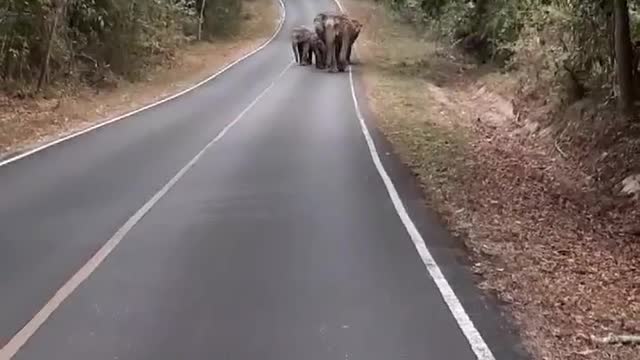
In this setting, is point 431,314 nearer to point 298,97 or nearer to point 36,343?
point 36,343

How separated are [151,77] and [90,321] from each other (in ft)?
96.7

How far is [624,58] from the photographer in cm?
1741

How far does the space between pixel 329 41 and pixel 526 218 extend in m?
26.5

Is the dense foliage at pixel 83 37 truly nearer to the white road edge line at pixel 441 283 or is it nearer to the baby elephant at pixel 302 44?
the baby elephant at pixel 302 44

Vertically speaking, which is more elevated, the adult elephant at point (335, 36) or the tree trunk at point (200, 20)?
the adult elephant at point (335, 36)

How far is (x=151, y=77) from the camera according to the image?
3562 centimetres

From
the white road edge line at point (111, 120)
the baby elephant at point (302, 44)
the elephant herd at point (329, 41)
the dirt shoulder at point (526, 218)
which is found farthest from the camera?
the baby elephant at point (302, 44)

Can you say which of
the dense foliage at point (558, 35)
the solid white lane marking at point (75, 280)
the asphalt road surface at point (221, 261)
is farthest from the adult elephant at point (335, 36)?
the solid white lane marking at point (75, 280)

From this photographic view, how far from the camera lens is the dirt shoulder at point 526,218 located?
7.60 meters

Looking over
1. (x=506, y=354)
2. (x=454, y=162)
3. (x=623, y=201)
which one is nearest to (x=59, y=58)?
(x=454, y=162)

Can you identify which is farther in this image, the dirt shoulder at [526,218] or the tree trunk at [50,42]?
the tree trunk at [50,42]

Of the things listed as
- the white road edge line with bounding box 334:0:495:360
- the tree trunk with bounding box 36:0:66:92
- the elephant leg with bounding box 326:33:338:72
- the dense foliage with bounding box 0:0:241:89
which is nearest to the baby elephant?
the elephant leg with bounding box 326:33:338:72

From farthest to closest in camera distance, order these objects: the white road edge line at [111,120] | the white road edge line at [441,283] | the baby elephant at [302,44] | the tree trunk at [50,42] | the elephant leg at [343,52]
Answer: the baby elephant at [302,44] < the elephant leg at [343,52] < the tree trunk at [50,42] < the white road edge line at [111,120] < the white road edge line at [441,283]

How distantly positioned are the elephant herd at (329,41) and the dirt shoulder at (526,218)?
835 cm
